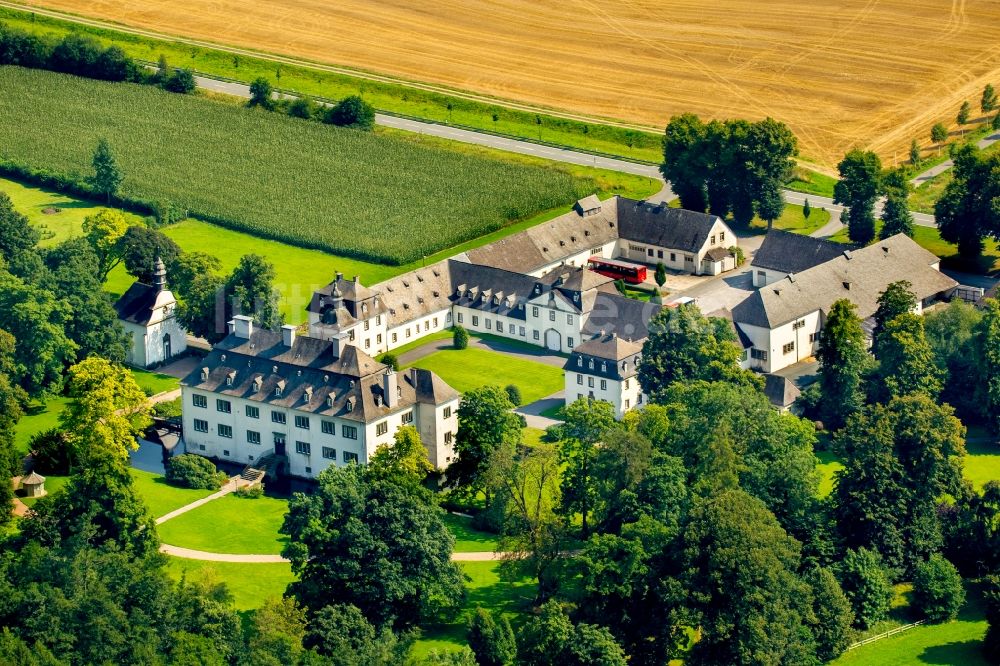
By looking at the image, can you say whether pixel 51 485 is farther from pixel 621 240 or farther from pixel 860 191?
pixel 860 191

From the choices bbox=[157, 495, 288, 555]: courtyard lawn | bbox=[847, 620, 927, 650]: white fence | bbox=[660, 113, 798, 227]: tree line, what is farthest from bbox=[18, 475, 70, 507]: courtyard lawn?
bbox=[660, 113, 798, 227]: tree line

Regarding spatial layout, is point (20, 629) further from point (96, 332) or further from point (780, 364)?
point (780, 364)

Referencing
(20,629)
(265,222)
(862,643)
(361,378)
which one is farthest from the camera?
(265,222)

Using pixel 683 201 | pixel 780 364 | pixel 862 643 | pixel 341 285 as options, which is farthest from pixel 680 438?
pixel 683 201

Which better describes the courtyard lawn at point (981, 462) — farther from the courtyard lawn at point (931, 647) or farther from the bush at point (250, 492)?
the bush at point (250, 492)

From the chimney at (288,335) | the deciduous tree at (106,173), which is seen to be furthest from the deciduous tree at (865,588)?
the deciduous tree at (106,173)

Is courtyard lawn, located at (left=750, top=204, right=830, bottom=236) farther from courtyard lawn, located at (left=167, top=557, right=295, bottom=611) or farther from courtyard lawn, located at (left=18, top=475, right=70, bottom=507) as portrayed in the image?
courtyard lawn, located at (left=167, top=557, right=295, bottom=611)
